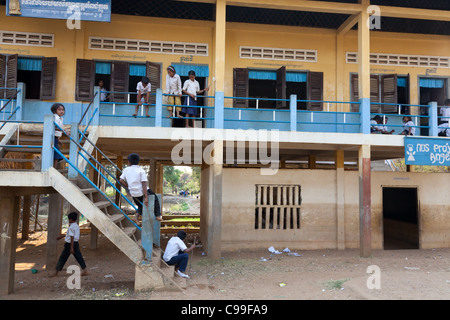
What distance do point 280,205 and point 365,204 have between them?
2.36 metres

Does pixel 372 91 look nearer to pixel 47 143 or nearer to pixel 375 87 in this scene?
pixel 375 87

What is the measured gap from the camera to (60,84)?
974 cm

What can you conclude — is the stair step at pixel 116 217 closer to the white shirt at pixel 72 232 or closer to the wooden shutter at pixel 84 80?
the white shirt at pixel 72 232

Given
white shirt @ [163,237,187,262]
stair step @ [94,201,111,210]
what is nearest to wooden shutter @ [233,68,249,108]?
white shirt @ [163,237,187,262]

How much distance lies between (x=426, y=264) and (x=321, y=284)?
3609 millimetres

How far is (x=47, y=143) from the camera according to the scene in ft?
18.1

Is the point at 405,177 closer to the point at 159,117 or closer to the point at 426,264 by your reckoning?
the point at 426,264

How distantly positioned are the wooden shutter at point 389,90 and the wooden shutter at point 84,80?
8.81 m

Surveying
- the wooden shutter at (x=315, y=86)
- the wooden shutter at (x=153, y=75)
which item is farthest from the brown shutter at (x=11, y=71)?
the wooden shutter at (x=315, y=86)

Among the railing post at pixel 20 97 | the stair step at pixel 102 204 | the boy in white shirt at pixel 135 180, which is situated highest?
the railing post at pixel 20 97

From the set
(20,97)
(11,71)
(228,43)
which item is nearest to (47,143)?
(20,97)

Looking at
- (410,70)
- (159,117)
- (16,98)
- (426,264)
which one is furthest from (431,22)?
(16,98)

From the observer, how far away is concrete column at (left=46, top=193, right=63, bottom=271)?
7.70 metres

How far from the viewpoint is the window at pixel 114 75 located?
9.68 m
